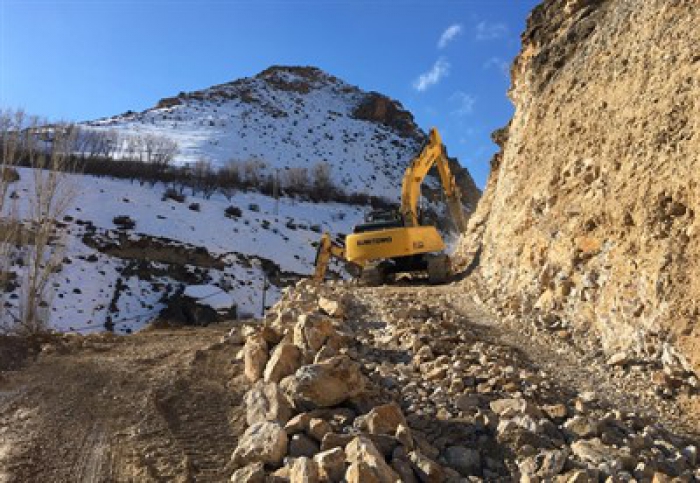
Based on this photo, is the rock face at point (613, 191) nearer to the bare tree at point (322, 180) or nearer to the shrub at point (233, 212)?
the shrub at point (233, 212)

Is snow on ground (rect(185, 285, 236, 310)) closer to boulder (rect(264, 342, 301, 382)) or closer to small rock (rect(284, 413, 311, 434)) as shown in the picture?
boulder (rect(264, 342, 301, 382))

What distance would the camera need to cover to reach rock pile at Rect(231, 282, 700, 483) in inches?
153

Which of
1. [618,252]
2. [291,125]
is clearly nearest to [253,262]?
[618,252]

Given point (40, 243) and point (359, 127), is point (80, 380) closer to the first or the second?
point (40, 243)

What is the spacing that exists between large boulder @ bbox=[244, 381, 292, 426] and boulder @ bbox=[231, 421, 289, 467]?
215mm

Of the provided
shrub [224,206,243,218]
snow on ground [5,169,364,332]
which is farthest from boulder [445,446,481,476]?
shrub [224,206,243,218]

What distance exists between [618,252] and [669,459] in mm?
3196

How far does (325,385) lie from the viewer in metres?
4.91

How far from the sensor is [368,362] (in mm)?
6336

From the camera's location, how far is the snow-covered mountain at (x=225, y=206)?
2578 centimetres

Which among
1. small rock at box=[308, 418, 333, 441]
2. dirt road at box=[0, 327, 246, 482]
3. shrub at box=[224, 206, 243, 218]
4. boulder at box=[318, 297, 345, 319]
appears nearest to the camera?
small rock at box=[308, 418, 333, 441]

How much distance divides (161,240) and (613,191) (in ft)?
91.5

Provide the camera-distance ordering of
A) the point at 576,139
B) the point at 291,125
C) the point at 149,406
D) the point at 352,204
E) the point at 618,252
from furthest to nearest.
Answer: the point at 291,125, the point at 352,204, the point at 576,139, the point at 618,252, the point at 149,406

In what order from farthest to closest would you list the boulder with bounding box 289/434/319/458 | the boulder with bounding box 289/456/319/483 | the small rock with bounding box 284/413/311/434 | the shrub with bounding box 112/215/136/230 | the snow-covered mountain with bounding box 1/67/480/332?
1. the shrub with bounding box 112/215/136/230
2. the snow-covered mountain with bounding box 1/67/480/332
3. the small rock with bounding box 284/413/311/434
4. the boulder with bounding box 289/434/319/458
5. the boulder with bounding box 289/456/319/483
